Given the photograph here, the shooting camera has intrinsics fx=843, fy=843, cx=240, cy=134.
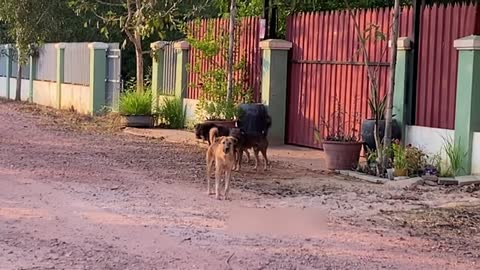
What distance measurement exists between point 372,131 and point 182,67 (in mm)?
8368

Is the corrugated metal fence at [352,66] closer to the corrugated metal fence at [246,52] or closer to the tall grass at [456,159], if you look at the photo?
the tall grass at [456,159]

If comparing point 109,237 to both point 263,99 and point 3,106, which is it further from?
point 3,106

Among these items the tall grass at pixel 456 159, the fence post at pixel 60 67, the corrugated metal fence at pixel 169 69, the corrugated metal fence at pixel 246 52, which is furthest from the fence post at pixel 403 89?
the fence post at pixel 60 67

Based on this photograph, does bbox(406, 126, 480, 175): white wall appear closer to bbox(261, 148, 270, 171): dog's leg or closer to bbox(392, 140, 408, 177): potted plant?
bbox(392, 140, 408, 177): potted plant

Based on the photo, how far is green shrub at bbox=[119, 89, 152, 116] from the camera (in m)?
20.0

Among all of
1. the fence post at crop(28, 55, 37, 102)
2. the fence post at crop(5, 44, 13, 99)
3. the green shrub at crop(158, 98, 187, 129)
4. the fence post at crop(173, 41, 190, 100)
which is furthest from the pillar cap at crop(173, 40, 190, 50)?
the fence post at crop(5, 44, 13, 99)

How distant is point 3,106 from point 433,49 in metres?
19.2

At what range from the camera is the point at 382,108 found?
13.1 m

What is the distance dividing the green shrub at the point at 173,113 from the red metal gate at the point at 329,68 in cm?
404

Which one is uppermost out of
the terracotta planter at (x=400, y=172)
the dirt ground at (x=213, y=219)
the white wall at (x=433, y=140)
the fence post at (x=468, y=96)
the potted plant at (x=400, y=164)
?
the fence post at (x=468, y=96)

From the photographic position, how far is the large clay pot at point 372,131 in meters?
13.0

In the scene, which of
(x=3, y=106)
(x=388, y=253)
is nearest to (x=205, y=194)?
(x=388, y=253)

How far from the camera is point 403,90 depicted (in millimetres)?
13312

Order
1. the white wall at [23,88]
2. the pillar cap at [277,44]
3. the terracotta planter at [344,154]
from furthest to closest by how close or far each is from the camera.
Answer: the white wall at [23,88]
the pillar cap at [277,44]
the terracotta planter at [344,154]
